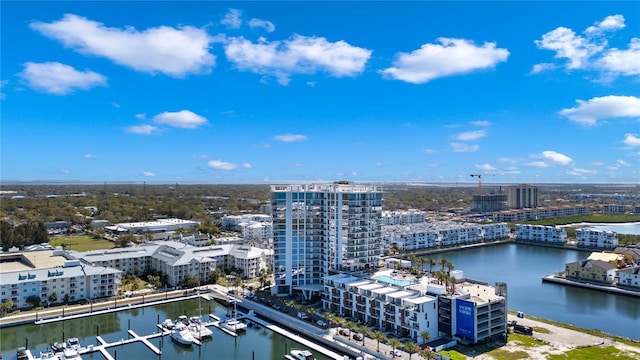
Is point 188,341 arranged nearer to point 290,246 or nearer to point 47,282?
point 290,246

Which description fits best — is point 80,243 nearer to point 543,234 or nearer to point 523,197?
point 543,234

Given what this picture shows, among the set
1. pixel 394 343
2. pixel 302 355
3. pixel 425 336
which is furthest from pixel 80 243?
pixel 425 336

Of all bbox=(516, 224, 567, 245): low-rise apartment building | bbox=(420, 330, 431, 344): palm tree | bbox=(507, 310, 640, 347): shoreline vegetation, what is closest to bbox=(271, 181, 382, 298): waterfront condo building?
bbox=(420, 330, 431, 344): palm tree

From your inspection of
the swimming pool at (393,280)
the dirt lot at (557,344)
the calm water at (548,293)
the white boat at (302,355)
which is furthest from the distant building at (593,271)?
the white boat at (302,355)

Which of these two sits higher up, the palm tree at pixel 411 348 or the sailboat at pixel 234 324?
the palm tree at pixel 411 348

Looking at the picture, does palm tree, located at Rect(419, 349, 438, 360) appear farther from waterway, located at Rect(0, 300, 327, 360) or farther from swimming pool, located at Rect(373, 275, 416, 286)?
swimming pool, located at Rect(373, 275, 416, 286)

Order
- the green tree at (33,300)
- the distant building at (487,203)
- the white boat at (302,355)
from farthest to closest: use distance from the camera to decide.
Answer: the distant building at (487,203), the green tree at (33,300), the white boat at (302,355)

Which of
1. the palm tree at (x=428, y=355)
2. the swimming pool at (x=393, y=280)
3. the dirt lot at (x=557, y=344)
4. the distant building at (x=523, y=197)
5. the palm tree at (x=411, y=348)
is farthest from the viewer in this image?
the distant building at (x=523, y=197)

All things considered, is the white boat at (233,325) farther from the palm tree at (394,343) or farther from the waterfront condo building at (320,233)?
the palm tree at (394,343)
